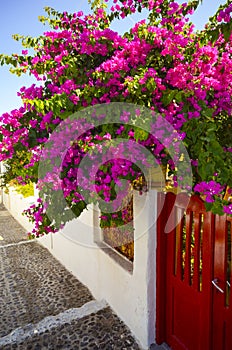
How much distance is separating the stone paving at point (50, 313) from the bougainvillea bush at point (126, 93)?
78.6 inches

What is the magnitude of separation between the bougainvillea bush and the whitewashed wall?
804mm

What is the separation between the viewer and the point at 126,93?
2.77 m

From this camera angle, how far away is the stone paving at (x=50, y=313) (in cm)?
412

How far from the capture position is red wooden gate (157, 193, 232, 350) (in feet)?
9.34

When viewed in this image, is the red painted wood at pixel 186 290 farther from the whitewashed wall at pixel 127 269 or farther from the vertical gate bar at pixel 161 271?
the whitewashed wall at pixel 127 269

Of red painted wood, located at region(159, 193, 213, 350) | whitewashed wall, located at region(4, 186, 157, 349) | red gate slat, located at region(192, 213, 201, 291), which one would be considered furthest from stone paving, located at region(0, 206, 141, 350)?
red gate slat, located at region(192, 213, 201, 291)

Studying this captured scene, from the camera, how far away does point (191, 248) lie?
3.54m

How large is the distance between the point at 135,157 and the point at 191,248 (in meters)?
1.48

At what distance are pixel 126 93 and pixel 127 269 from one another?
2663mm

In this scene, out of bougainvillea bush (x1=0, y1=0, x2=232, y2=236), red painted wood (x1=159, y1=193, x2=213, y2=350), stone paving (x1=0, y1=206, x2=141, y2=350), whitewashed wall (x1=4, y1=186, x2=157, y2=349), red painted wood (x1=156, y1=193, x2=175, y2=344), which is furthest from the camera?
stone paving (x1=0, y1=206, x2=141, y2=350)

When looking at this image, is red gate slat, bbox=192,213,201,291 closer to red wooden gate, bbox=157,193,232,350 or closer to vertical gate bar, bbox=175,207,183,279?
red wooden gate, bbox=157,193,232,350

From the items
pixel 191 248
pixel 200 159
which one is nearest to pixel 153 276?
pixel 191 248

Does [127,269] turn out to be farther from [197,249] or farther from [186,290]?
[197,249]

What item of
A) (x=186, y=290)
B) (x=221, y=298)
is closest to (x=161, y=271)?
(x=186, y=290)
